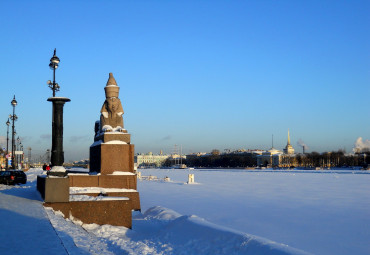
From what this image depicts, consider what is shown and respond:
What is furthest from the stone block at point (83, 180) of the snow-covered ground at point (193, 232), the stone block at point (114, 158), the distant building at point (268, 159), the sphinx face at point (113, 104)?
the distant building at point (268, 159)

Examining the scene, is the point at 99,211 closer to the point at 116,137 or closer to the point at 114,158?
the point at 114,158

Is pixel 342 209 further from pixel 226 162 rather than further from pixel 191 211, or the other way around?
pixel 226 162

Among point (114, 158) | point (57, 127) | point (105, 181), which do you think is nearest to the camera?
point (57, 127)

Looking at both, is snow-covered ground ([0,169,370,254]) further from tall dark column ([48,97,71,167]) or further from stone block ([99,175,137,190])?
stone block ([99,175,137,190])

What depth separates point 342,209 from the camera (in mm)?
16328

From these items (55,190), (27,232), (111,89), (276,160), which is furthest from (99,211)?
(276,160)

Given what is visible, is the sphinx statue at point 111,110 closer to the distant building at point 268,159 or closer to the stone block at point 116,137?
the stone block at point 116,137

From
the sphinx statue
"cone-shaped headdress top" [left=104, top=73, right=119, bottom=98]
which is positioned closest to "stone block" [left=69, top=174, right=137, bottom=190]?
the sphinx statue

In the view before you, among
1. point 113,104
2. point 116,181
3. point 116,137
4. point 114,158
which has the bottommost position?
point 116,181

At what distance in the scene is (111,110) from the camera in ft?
61.4

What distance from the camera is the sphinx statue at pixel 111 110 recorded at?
1850 cm

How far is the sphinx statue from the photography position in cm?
1850

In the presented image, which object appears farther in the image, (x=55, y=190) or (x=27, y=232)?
(x=55, y=190)

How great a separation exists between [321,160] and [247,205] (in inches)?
6034
